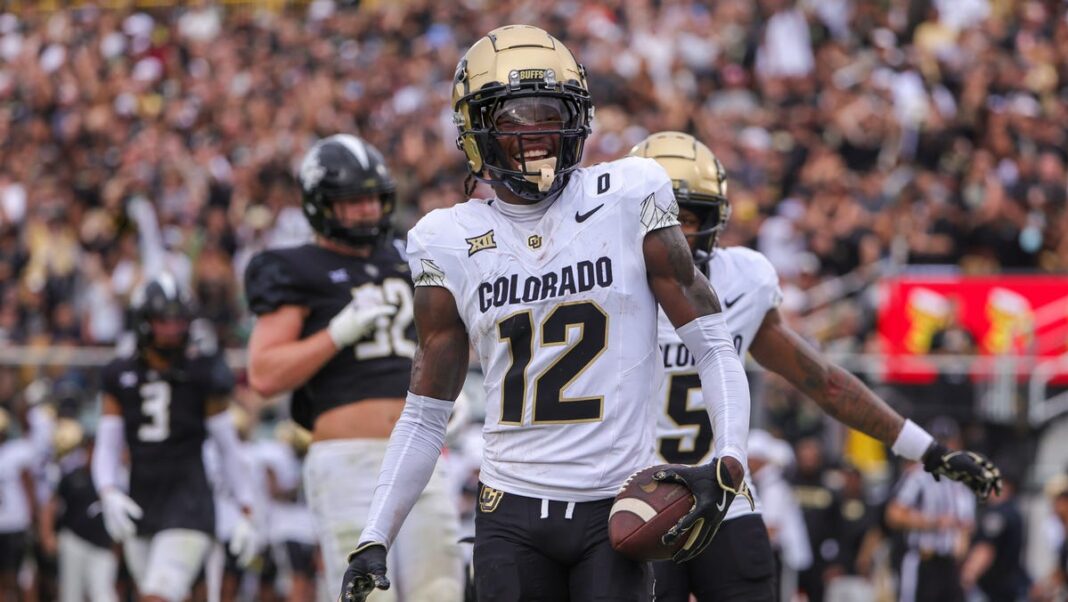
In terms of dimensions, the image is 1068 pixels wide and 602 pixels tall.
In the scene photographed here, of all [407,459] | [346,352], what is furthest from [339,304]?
[407,459]

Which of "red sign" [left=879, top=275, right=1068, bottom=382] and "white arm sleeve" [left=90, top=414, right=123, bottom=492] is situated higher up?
"red sign" [left=879, top=275, right=1068, bottom=382]

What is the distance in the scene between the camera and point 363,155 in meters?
6.18

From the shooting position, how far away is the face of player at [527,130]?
4121 mm

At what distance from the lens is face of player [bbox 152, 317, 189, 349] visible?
25.8ft

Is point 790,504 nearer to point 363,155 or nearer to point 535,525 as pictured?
point 363,155

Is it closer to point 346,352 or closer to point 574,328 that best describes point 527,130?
point 574,328

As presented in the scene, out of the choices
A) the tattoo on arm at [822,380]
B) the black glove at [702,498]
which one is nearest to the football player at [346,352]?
the tattoo on arm at [822,380]

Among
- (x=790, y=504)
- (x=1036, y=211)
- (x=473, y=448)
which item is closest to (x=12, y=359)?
(x=473, y=448)

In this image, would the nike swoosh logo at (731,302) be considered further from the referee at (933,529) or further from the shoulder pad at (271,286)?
the referee at (933,529)

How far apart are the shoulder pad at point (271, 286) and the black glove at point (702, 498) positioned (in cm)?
250

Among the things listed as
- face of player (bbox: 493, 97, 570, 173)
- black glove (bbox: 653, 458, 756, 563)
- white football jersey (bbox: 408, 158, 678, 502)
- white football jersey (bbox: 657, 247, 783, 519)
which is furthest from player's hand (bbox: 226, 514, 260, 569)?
black glove (bbox: 653, 458, 756, 563)

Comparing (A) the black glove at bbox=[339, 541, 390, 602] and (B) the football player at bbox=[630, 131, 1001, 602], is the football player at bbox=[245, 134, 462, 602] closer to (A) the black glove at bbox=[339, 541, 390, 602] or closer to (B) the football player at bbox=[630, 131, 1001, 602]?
(B) the football player at bbox=[630, 131, 1001, 602]

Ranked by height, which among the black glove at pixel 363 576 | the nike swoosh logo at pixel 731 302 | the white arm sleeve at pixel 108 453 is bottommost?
the black glove at pixel 363 576

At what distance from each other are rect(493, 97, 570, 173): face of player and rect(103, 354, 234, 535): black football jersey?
3.98 metres
